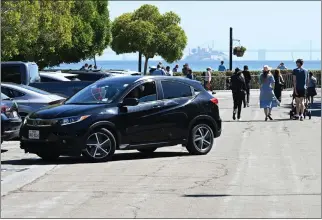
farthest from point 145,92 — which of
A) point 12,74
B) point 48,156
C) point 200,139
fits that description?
point 12,74

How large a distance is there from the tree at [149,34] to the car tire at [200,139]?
4956cm

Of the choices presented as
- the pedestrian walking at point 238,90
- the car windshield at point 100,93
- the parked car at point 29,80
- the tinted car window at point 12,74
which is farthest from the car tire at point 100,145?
the pedestrian walking at point 238,90

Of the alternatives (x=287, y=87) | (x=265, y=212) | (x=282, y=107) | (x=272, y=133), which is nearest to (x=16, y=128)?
(x=272, y=133)

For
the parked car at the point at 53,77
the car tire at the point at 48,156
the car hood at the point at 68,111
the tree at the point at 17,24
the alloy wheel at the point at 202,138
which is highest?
the tree at the point at 17,24

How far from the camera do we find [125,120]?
1644 centimetres

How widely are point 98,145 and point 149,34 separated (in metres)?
51.4

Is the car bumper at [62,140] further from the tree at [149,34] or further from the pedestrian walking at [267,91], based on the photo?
the tree at [149,34]

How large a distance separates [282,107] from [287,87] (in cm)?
2187

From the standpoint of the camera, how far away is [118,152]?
1833 cm

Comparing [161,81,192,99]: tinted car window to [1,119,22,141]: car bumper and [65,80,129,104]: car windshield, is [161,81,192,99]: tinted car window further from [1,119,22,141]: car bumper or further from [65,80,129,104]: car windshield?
[1,119,22,141]: car bumper

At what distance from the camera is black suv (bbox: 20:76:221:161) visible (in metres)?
15.9

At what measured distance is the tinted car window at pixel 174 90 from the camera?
17.2m

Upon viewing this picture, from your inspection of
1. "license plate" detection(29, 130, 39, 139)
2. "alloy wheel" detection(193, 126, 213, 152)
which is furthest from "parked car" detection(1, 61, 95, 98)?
"license plate" detection(29, 130, 39, 139)

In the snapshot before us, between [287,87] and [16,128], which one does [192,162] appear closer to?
[16,128]
